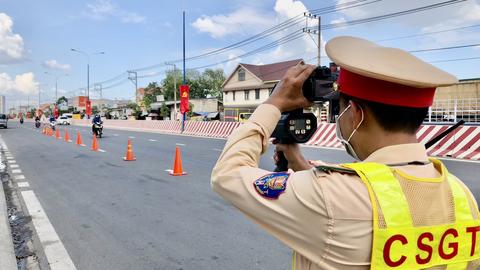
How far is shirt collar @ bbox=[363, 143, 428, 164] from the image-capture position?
1.18 meters

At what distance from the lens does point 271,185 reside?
3.76 feet

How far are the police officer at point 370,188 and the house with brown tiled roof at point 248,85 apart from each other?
41.2 meters

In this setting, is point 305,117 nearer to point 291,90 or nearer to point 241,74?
point 291,90

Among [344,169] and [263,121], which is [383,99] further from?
[263,121]

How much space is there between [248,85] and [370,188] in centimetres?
4583

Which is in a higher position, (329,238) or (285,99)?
(285,99)

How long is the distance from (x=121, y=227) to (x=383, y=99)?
4.45m

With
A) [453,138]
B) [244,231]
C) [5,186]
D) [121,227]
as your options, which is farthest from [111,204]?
[453,138]

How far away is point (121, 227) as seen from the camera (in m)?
4.91

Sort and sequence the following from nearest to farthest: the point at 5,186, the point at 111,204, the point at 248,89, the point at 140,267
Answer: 1. the point at 140,267
2. the point at 111,204
3. the point at 5,186
4. the point at 248,89

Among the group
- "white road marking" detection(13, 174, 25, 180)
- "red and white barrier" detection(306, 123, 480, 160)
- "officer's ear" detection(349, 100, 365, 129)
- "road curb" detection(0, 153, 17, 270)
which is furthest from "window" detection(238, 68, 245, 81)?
"officer's ear" detection(349, 100, 365, 129)

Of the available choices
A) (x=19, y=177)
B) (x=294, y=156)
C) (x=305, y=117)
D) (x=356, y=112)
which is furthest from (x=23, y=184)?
(x=356, y=112)

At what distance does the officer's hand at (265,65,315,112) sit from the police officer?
23 millimetres

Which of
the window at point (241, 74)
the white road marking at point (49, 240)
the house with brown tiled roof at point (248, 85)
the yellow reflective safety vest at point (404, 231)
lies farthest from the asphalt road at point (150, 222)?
the window at point (241, 74)
